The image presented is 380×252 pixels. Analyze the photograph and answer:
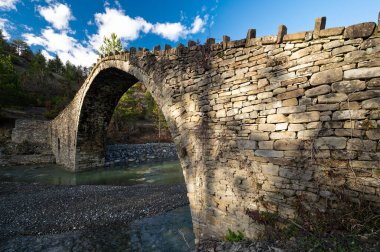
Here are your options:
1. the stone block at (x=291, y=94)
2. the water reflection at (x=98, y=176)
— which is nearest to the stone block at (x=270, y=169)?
the stone block at (x=291, y=94)

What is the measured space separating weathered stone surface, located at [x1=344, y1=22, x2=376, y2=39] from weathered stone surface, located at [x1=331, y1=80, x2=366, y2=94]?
57cm

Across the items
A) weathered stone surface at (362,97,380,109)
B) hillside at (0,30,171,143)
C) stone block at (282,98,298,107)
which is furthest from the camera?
hillside at (0,30,171,143)

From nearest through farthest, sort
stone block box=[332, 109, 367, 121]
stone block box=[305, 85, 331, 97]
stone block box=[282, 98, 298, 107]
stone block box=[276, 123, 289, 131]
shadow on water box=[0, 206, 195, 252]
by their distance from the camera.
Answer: stone block box=[332, 109, 367, 121]
stone block box=[305, 85, 331, 97]
stone block box=[282, 98, 298, 107]
stone block box=[276, 123, 289, 131]
shadow on water box=[0, 206, 195, 252]

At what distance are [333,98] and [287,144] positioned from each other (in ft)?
3.02

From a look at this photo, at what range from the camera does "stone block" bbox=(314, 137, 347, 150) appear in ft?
9.35

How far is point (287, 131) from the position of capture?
3402 mm

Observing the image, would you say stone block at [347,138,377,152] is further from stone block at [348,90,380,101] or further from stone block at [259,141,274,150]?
stone block at [259,141,274,150]

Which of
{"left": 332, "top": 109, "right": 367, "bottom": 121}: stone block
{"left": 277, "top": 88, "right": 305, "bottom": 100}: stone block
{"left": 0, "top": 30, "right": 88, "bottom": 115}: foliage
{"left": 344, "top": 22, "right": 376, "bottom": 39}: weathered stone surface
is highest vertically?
{"left": 0, "top": 30, "right": 88, "bottom": 115}: foliage

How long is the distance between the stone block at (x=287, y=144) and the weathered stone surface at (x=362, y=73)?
1077 millimetres

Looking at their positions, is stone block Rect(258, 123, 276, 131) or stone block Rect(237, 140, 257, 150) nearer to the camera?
stone block Rect(258, 123, 276, 131)

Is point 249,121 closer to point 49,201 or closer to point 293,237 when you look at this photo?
point 293,237

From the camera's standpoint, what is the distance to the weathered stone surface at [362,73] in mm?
2607

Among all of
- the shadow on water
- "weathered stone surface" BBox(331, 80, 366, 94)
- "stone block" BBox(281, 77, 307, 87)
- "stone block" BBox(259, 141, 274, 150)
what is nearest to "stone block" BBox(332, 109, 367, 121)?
"weathered stone surface" BBox(331, 80, 366, 94)

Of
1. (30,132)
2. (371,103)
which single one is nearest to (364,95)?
(371,103)
